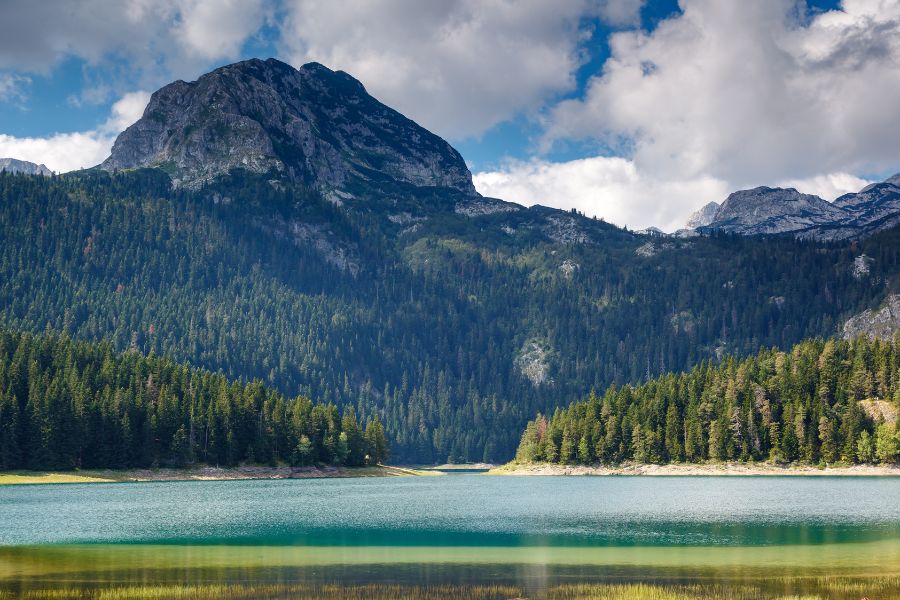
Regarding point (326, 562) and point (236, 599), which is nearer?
point (236, 599)

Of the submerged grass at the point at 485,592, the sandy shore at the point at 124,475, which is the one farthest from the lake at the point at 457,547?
the sandy shore at the point at 124,475

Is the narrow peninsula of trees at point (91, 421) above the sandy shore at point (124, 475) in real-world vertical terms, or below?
above

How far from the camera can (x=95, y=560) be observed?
214ft

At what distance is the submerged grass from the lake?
0.56ft

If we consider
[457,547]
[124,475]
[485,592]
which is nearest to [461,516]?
[457,547]

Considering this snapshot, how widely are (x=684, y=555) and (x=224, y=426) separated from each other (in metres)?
147

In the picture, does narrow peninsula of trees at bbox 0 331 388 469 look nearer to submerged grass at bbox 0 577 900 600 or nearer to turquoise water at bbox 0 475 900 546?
turquoise water at bbox 0 475 900 546

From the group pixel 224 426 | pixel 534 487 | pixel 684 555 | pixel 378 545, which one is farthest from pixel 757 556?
pixel 224 426

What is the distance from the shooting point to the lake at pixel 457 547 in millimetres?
52969

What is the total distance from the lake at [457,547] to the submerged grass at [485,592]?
0.56 ft

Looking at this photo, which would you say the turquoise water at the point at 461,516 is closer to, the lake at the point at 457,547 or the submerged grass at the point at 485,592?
the lake at the point at 457,547

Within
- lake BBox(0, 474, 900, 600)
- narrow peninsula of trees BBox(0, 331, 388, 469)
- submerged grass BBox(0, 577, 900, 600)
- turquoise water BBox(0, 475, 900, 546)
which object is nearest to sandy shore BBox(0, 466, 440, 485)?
narrow peninsula of trees BBox(0, 331, 388, 469)

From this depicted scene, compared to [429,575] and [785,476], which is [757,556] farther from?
[785,476]

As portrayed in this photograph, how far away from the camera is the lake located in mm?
52969
